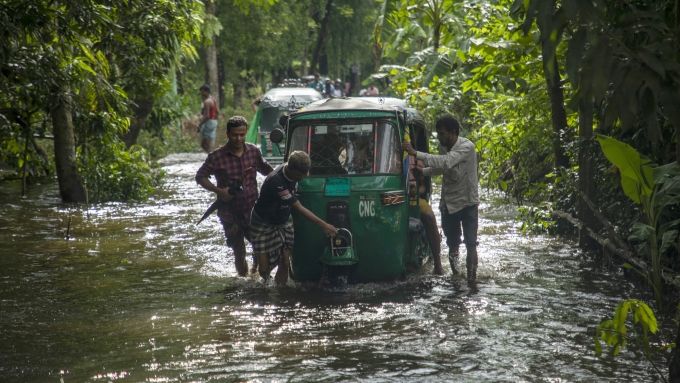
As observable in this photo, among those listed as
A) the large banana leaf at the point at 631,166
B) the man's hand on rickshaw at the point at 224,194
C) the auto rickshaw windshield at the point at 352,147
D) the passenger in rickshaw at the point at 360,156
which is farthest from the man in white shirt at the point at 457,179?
the large banana leaf at the point at 631,166

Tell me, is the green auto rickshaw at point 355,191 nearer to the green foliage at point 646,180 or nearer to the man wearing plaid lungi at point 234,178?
the man wearing plaid lungi at point 234,178

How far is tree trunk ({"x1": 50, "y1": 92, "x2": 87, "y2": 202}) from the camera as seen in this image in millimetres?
18266

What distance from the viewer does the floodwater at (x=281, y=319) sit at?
26.0ft

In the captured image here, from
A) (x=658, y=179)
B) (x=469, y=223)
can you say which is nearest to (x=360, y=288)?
(x=469, y=223)

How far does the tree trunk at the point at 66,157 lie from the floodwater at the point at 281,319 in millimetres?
3514

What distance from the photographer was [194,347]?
869 centimetres

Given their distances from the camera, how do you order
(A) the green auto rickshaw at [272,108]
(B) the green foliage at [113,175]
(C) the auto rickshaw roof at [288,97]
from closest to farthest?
(B) the green foliage at [113,175]
(A) the green auto rickshaw at [272,108]
(C) the auto rickshaw roof at [288,97]

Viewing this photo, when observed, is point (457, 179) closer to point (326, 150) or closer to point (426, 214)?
point (426, 214)

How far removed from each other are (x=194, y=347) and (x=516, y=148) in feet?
26.9

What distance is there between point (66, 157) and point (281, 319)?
9835 millimetres

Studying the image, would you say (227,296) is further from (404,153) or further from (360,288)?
(404,153)

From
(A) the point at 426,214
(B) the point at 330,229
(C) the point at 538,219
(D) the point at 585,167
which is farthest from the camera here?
(C) the point at 538,219

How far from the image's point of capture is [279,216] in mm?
10500

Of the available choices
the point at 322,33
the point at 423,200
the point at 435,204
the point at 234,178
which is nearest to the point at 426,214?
the point at 423,200
